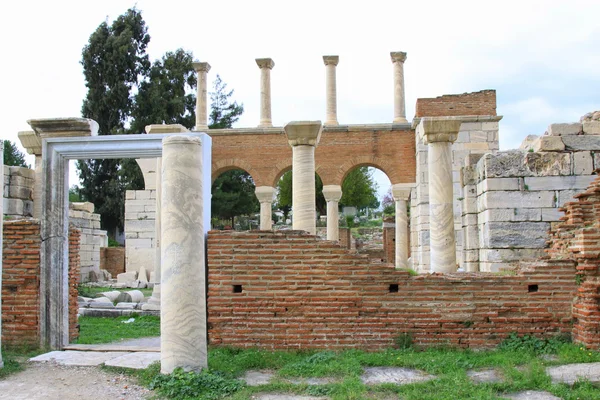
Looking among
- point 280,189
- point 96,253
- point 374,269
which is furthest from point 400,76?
point 280,189

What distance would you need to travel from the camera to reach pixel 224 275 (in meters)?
7.50

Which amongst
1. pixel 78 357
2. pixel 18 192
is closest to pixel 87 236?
pixel 18 192

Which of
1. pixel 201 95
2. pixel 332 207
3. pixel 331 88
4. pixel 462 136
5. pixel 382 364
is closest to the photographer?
pixel 382 364

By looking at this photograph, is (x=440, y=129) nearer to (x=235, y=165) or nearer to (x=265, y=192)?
(x=265, y=192)

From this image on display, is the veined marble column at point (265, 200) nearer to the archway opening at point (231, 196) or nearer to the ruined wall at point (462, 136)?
the ruined wall at point (462, 136)

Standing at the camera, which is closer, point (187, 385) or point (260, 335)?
point (187, 385)

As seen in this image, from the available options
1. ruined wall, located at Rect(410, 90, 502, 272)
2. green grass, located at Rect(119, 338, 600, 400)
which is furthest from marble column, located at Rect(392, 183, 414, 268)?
green grass, located at Rect(119, 338, 600, 400)

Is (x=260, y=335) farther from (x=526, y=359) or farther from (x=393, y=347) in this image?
(x=526, y=359)

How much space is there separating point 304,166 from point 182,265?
4.39m

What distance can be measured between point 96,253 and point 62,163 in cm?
1373

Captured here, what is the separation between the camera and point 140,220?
18641mm

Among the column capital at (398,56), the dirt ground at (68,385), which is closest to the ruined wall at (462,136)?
the column capital at (398,56)

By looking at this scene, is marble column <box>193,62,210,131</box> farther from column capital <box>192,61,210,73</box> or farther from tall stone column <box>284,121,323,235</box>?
tall stone column <box>284,121,323,235</box>

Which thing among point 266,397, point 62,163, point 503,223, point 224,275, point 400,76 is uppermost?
point 400,76
